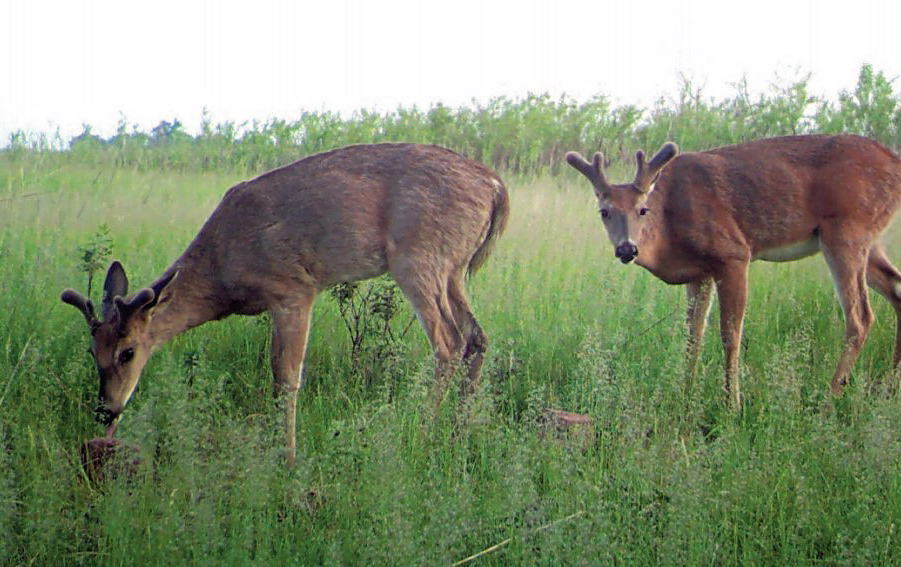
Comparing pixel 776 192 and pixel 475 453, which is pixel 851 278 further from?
pixel 475 453

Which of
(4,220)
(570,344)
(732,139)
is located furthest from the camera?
(732,139)

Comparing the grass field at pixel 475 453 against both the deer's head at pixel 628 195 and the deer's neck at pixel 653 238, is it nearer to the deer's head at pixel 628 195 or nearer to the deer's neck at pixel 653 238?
the deer's neck at pixel 653 238

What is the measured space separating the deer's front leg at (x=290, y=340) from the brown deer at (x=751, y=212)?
1993 millimetres

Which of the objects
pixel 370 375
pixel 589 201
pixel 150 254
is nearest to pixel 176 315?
pixel 370 375

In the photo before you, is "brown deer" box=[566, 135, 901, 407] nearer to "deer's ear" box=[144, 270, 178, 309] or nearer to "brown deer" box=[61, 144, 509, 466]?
"brown deer" box=[61, 144, 509, 466]

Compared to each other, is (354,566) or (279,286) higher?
(279,286)

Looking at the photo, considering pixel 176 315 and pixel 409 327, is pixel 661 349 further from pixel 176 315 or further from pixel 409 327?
pixel 176 315

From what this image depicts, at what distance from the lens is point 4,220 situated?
9.13m

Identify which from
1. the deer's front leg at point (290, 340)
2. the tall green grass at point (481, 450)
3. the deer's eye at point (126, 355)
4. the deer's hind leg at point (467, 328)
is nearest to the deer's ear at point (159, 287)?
the deer's eye at point (126, 355)

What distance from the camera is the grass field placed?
4.30m

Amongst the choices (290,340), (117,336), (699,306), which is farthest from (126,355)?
(699,306)

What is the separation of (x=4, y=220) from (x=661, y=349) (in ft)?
17.7

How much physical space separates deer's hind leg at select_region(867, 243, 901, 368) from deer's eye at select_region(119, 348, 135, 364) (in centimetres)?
486

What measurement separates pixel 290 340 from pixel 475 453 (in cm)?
165
